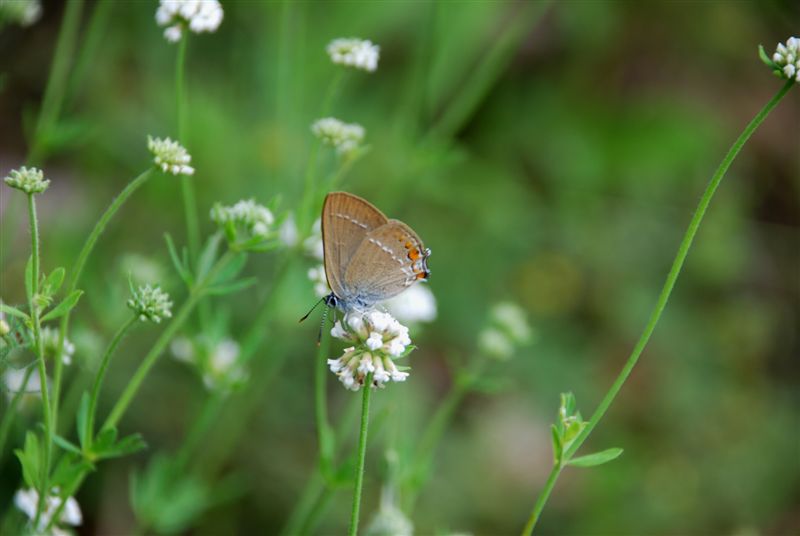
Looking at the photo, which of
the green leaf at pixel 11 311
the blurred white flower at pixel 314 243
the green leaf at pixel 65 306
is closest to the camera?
the green leaf at pixel 11 311

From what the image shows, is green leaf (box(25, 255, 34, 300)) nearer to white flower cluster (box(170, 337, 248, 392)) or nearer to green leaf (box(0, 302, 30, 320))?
green leaf (box(0, 302, 30, 320))

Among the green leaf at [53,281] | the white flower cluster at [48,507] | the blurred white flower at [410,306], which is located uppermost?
the blurred white flower at [410,306]

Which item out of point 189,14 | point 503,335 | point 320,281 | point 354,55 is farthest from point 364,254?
point 503,335

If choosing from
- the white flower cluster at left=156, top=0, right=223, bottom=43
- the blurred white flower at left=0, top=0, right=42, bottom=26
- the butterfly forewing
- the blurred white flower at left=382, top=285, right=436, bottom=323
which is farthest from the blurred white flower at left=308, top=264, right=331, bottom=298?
the blurred white flower at left=0, top=0, right=42, bottom=26

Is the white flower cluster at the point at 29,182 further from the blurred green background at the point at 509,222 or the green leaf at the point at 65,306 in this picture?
the blurred green background at the point at 509,222

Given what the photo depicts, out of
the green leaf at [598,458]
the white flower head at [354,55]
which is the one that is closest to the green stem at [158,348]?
the white flower head at [354,55]

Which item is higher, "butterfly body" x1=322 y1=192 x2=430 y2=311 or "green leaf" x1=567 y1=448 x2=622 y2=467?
"butterfly body" x1=322 y1=192 x2=430 y2=311
